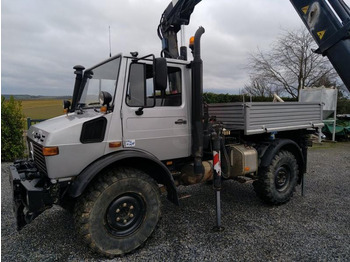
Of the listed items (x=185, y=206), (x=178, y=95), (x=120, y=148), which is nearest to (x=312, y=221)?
(x=185, y=206)

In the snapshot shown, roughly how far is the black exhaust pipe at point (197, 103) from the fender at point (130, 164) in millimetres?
542

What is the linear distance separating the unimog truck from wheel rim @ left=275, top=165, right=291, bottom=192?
158 mm

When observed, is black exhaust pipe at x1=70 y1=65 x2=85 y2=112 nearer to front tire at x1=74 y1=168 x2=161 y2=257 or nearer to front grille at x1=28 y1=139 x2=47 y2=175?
front grille at x1=28 y1=139 x2=47 y2=175

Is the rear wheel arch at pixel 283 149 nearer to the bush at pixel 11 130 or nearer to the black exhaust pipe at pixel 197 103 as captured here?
the black exhaust pipe at pixel 197 103

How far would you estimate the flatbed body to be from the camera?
3850 millimetres

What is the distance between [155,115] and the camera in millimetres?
3311

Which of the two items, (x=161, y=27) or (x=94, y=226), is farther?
(x=161, y=27)

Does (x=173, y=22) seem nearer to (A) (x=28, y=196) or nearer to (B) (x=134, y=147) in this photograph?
(B) (x=134, y=147)

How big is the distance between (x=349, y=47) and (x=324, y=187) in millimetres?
3523

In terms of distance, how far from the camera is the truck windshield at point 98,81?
318 cm

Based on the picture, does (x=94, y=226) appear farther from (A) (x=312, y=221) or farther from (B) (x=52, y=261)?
(A) (x=312, y=221)

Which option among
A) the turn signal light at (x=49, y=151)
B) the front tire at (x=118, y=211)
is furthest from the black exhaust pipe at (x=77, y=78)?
the front tire at (x=118, y=211)

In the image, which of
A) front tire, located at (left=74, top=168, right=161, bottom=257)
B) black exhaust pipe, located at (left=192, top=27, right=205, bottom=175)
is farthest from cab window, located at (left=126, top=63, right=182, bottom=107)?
front tire, located at (left=74, top=168, right=161, bottom=257)

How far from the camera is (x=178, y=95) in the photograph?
360cm
